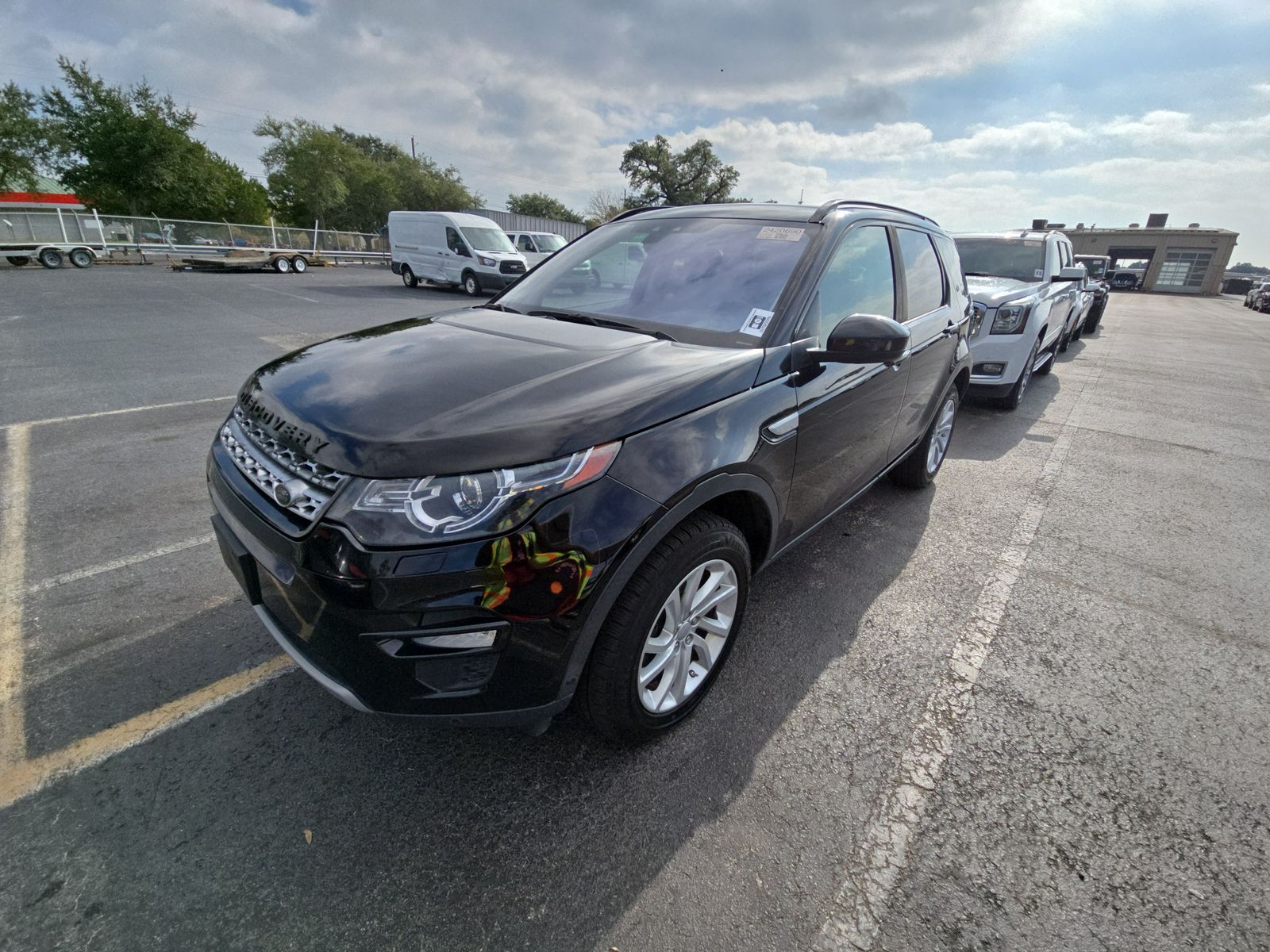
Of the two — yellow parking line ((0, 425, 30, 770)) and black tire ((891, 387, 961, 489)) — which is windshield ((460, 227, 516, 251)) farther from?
black tire ((891, 387, 961, 489))

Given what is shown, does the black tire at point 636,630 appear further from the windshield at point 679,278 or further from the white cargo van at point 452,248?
the white cargo van at point 452,248

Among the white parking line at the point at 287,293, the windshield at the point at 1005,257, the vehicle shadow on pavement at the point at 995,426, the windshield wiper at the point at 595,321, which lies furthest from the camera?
the white parking line at the point at 287,293

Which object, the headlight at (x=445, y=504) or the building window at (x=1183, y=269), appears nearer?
the headlight at (x=445, y=504)

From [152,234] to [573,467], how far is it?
29519mm

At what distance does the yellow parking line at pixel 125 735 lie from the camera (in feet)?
5.82

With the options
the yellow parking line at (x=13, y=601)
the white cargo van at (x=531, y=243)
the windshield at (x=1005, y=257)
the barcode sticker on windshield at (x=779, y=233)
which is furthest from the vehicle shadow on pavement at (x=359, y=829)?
the white cargo van at (x=531, y=243)

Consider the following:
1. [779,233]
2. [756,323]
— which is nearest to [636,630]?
[756,323]

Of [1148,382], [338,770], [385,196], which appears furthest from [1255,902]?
[385,196]

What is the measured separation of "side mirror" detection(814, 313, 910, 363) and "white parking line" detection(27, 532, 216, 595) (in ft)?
10.8

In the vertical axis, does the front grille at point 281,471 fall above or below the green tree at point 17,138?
below

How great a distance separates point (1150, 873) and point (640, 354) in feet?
7.08

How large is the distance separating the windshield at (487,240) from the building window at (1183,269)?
5819cm

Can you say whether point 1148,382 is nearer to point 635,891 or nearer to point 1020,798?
point 1020,798

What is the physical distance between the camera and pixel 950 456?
16.9ft
